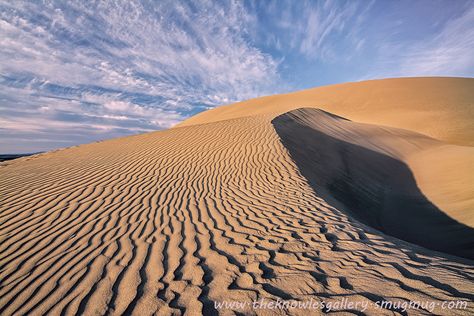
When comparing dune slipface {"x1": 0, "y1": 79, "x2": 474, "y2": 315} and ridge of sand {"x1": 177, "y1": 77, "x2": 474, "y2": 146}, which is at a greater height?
ridge of sand {"x1": 177, "y1": 77, "x2": 474, "y2": 146}

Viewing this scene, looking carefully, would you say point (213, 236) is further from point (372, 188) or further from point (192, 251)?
point (372, 188)

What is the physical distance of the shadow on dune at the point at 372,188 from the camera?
5898mm

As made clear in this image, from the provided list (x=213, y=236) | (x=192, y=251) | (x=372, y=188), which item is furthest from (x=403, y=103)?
(x=192, y=251)

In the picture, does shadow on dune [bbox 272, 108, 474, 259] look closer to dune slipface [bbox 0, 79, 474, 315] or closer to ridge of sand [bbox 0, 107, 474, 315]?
dune slipface [bbox 0, 79, 474, 315]

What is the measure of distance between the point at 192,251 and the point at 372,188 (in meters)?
7.86

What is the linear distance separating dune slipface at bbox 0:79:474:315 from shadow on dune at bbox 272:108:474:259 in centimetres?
7

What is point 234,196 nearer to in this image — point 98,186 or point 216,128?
point 98,186

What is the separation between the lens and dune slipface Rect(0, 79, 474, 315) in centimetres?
259

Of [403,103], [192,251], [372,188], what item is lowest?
[372,188]

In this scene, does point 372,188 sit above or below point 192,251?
below

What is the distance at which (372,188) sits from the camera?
921 centimetres

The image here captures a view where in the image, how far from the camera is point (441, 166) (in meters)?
11.1

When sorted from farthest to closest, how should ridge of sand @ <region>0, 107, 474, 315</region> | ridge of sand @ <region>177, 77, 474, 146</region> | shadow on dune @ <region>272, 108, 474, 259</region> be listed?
1. ridge of sand @ <region>177, 77, 474, 146</region>
2. shadow on dune @ <region>272, 108, 474, 259</region>
3. ridge of sand @ <region>0, 107, 474, 315</region>

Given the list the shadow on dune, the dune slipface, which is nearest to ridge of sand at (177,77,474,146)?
the shadow on dune
